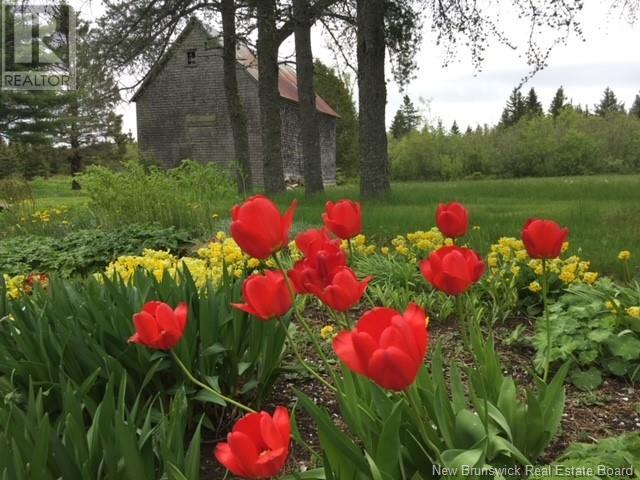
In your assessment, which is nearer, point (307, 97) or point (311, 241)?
point (311, 241)

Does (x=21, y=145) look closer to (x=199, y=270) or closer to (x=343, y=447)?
(x=199, y=270)

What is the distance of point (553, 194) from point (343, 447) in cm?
1090

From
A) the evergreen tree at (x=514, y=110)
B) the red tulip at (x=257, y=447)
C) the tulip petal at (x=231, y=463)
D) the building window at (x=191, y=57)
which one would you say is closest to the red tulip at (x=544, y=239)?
the red tulip at (x=257, y=447)

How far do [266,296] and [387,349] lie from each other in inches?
17.5

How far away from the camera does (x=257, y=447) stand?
1.04 m

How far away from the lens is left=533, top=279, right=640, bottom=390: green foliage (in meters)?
2.55

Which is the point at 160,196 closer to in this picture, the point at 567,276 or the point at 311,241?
the point at 567,276

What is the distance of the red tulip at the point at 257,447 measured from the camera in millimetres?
968

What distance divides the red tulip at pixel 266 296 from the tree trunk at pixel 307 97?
37.5ft

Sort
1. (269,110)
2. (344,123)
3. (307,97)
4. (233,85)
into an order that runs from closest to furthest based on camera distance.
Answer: (269,110) → (307,97) → (233,85) → (344,123)

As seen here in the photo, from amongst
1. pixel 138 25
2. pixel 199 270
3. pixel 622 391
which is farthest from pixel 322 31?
pixel 622 391

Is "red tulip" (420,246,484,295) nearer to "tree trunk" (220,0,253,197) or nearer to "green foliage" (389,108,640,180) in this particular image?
"tree trunk" (220,0,253,197)

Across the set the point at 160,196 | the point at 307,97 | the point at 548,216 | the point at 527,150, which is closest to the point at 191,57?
the point at 307,97

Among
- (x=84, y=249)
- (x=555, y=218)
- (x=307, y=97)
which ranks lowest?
(x=84, y=249)
